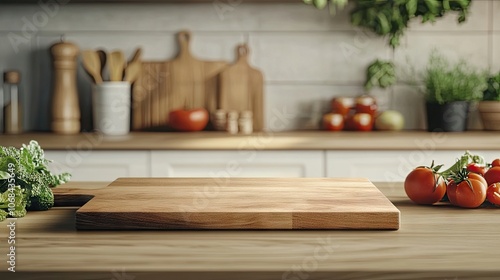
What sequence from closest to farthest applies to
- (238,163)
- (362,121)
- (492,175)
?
1. (492,175)
2. (238,163)
3. (362,121)

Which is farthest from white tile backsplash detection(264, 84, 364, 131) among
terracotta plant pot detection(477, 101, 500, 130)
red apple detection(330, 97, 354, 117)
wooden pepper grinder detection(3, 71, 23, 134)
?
wooden pepper grinder detection(3, 71, 23, 134)

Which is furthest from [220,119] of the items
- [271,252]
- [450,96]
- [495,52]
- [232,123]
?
[271,252]

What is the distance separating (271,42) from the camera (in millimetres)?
3510

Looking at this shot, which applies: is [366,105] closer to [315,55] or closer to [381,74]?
[381,74]

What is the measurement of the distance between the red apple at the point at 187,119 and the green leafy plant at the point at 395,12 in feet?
2.42

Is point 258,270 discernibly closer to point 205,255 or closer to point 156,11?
point 205,255

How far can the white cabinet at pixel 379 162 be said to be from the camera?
2965mm

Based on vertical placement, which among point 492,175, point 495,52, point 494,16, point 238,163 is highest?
point 494,16

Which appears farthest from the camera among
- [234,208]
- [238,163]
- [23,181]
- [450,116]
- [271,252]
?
[450,116]

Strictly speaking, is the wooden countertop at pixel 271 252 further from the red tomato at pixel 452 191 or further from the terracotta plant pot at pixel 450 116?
the terracotta plant pot at pixel 450 116

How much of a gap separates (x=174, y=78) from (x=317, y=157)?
90 centimetres

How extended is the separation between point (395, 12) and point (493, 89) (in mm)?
573

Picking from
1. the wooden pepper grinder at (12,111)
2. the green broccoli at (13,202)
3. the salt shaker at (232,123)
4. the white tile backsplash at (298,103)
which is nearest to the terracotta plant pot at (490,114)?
the white tile backsplash at (298,103)

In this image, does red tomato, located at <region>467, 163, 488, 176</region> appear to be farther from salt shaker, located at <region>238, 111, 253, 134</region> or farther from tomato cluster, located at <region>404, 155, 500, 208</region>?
salt shaker, located at <region>238, 111, 253, 134</region>
